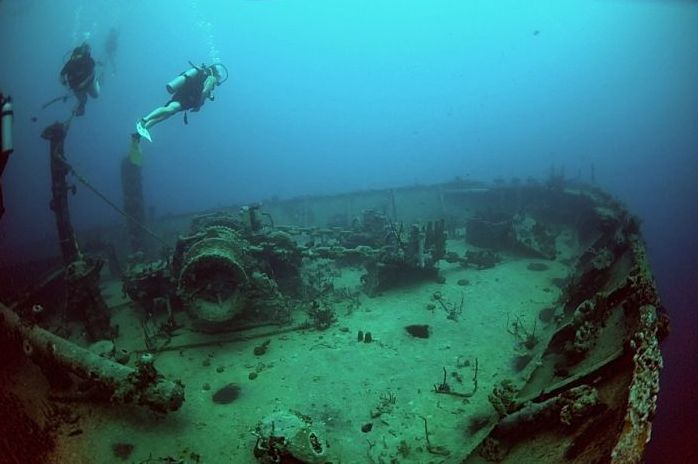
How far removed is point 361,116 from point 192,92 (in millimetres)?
190941

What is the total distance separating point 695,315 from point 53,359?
27315mm

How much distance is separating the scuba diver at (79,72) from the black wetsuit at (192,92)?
85.4 inches

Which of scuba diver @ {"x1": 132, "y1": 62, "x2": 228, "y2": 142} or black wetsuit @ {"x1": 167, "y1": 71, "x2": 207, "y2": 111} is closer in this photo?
scuba diver @ {"x1": 132, "y1": 62, "x2": 228, "y2": 142}

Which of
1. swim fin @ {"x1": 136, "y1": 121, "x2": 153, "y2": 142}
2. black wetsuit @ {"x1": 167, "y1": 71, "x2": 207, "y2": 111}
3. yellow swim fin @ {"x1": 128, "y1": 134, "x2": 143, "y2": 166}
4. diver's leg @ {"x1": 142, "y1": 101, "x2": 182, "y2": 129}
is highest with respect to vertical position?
black wetsuit @ {"x1": 167, "y1": 71, "x2": 207, "y2": 111}

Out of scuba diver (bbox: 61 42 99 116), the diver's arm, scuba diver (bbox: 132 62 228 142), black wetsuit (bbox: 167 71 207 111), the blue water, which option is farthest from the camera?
the blue water

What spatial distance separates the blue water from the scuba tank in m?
18.1

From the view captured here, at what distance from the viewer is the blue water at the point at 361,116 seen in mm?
57969

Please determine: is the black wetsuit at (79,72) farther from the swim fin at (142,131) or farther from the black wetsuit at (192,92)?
the swim fin at (142,131)

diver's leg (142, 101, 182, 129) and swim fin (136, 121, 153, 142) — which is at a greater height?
diver's leg (142, 101, 182, 129)

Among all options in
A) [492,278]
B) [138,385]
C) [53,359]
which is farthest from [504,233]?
[53,359]

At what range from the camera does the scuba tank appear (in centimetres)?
977

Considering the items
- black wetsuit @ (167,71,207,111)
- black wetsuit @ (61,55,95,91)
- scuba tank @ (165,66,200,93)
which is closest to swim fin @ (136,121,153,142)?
scuba tank @ (165,66,200,93)

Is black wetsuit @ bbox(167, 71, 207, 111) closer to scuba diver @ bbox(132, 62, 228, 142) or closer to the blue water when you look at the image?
scuba diver @ bbox(132, 62, 228, 142)

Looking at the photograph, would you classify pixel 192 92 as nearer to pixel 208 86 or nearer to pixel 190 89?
pixel 190 89
